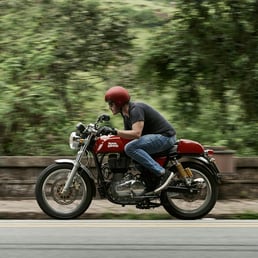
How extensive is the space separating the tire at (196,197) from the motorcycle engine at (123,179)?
15.6 inches

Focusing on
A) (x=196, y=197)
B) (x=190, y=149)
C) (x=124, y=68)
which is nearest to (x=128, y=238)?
(x=196, y=197)

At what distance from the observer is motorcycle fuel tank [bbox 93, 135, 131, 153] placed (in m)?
9.41

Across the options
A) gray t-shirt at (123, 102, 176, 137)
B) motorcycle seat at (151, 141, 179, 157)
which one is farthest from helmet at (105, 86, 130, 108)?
motorcycle seat at (151, 141, 179, 157)

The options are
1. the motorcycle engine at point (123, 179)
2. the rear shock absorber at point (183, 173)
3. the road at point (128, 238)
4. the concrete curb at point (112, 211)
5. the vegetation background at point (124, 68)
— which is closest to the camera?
the road at point (128, 238)

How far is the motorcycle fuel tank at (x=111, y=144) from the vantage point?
9406mm

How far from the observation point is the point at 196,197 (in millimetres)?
9555

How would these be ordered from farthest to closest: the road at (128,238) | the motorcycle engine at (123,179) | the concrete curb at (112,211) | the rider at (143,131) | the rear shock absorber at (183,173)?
1. the concrete curb at (112,211)
2. the rear shock absorber at (183,173)
3. the motorcycle engine at (123,179)
4. the rider at (143,131)
5. the road at (128,238)

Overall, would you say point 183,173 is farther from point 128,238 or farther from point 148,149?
point 128,238

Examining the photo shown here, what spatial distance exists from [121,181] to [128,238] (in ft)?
5.65

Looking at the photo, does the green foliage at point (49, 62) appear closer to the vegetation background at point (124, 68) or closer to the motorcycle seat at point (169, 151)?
the vegetation background at point (124, 68)

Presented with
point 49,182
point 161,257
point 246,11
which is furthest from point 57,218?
point 246,11

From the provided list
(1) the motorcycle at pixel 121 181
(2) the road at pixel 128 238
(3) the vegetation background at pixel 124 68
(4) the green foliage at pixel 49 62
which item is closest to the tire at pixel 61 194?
(1) the motorcycle at pixel 121 181

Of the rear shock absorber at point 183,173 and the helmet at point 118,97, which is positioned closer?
the helmet at point 118,97

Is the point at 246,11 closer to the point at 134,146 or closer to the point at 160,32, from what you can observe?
the point at 160,32
